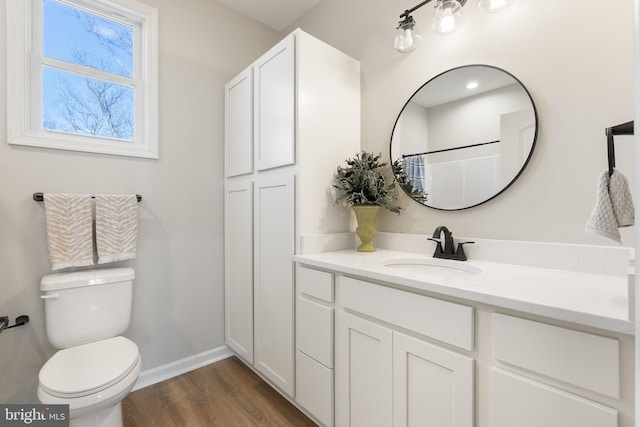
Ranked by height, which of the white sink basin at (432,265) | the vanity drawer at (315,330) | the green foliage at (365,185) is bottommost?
the vanity drawer at (315,330)

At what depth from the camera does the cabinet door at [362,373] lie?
1110 mm

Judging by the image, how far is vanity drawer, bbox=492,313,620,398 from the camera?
65 centimetres

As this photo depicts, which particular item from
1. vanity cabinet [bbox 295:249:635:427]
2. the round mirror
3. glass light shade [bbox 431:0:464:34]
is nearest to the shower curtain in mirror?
the round mirror

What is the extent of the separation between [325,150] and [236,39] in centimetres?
143

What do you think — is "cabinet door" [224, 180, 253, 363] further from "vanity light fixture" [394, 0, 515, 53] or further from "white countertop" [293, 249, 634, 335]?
"vanity light fixture" [394, 0, 515, 53]

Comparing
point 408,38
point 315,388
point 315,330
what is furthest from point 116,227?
point 408,38

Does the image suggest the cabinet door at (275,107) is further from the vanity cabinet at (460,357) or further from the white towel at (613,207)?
the white towel at (613,207)

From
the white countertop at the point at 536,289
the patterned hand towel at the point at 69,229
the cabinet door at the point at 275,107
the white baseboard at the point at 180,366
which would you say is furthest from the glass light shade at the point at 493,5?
the white baseboard at the point at 180,366

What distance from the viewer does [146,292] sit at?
190cm

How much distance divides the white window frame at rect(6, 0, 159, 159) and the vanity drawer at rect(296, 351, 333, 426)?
1654 millimetres

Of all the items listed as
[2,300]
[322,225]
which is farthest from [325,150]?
[2,300]

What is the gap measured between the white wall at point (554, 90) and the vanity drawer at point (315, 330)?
753 millimetres

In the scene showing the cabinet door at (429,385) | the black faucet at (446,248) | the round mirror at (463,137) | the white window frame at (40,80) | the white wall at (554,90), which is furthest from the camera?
the white window frame at (40,80)

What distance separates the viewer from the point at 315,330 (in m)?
1.43
